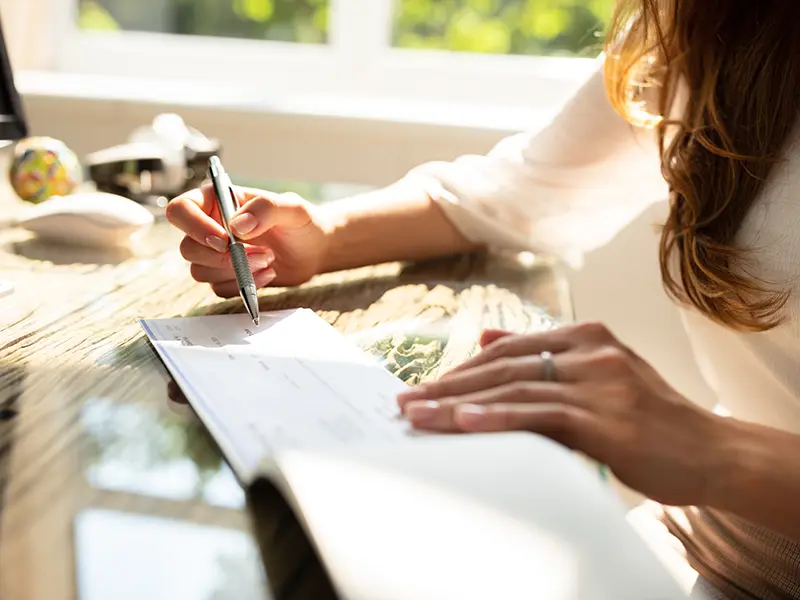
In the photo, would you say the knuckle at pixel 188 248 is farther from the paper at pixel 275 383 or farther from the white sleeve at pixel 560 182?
the white sleeve at pixel 560 182

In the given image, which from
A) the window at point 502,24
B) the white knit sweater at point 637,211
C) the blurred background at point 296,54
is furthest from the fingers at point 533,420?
the window at point 502,24

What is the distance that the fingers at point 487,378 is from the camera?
1.77 ft

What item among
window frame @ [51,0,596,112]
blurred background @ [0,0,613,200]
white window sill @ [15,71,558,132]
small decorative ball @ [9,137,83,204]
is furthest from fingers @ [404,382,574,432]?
window frame @ [51,0,596,112]

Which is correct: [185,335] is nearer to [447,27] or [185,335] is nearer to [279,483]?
[279,483]

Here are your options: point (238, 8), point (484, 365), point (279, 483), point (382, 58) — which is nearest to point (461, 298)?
point (484, 365)

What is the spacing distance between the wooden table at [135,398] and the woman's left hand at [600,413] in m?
0.11

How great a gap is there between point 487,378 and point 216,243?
1.12 feet

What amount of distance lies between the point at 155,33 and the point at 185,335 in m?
1.64

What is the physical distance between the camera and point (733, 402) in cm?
90

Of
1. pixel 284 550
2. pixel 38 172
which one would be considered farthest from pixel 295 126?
pixel 284 550

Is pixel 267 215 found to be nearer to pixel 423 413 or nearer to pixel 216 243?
pixel 216 243

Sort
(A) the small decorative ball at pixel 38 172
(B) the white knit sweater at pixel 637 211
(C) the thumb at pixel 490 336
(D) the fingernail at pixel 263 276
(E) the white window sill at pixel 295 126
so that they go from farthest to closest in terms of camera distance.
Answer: (E) the white window sill at pixel 295 126, (A) the small decorative ball at pixel 38 172, (D) the fingernail at pixel 263 276, (B) the white knit sweater at pixel 637 211, (C) the thumb at pixel 490 336

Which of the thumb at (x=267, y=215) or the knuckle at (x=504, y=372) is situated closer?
the knuckle at (x=504, y=372)

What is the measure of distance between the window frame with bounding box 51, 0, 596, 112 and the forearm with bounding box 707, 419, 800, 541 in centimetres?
155
